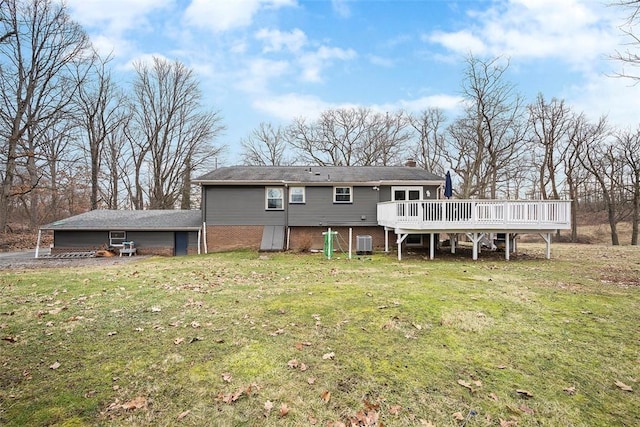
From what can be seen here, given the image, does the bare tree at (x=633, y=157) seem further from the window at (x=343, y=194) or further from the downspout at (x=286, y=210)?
the downspout at (x=286, y=210)

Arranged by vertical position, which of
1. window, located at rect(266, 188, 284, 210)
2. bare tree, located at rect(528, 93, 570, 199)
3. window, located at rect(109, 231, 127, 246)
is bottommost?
window, located at rect(109, 231, 127, 246)

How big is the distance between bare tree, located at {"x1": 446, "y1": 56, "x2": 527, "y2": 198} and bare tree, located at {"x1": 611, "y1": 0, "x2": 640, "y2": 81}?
1782 centimetres

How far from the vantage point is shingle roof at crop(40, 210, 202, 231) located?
57.9 ft

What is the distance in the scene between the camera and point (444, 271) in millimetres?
10125

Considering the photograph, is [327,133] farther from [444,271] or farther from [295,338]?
[295,338]

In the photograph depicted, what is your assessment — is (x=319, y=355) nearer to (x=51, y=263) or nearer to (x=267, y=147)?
(x=51, y=263)

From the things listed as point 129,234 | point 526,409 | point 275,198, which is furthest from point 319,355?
point 129,234

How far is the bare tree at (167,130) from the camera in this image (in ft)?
101

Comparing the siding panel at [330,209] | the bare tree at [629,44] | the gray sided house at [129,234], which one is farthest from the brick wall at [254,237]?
the bare tree at [629,44]

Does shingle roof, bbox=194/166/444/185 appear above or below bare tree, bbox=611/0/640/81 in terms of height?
below

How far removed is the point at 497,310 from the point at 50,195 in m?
34.2

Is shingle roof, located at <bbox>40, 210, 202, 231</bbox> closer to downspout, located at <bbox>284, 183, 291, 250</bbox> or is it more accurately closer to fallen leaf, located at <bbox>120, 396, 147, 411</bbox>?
downspout, located at <bbox>284, 183, 291, 250</bbox>

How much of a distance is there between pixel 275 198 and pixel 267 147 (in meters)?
18.3

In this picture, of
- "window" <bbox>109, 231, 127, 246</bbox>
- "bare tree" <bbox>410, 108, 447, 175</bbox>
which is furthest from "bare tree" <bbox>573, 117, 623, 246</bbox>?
"window" <bbox>109, 231, 127, 246</bbox>
